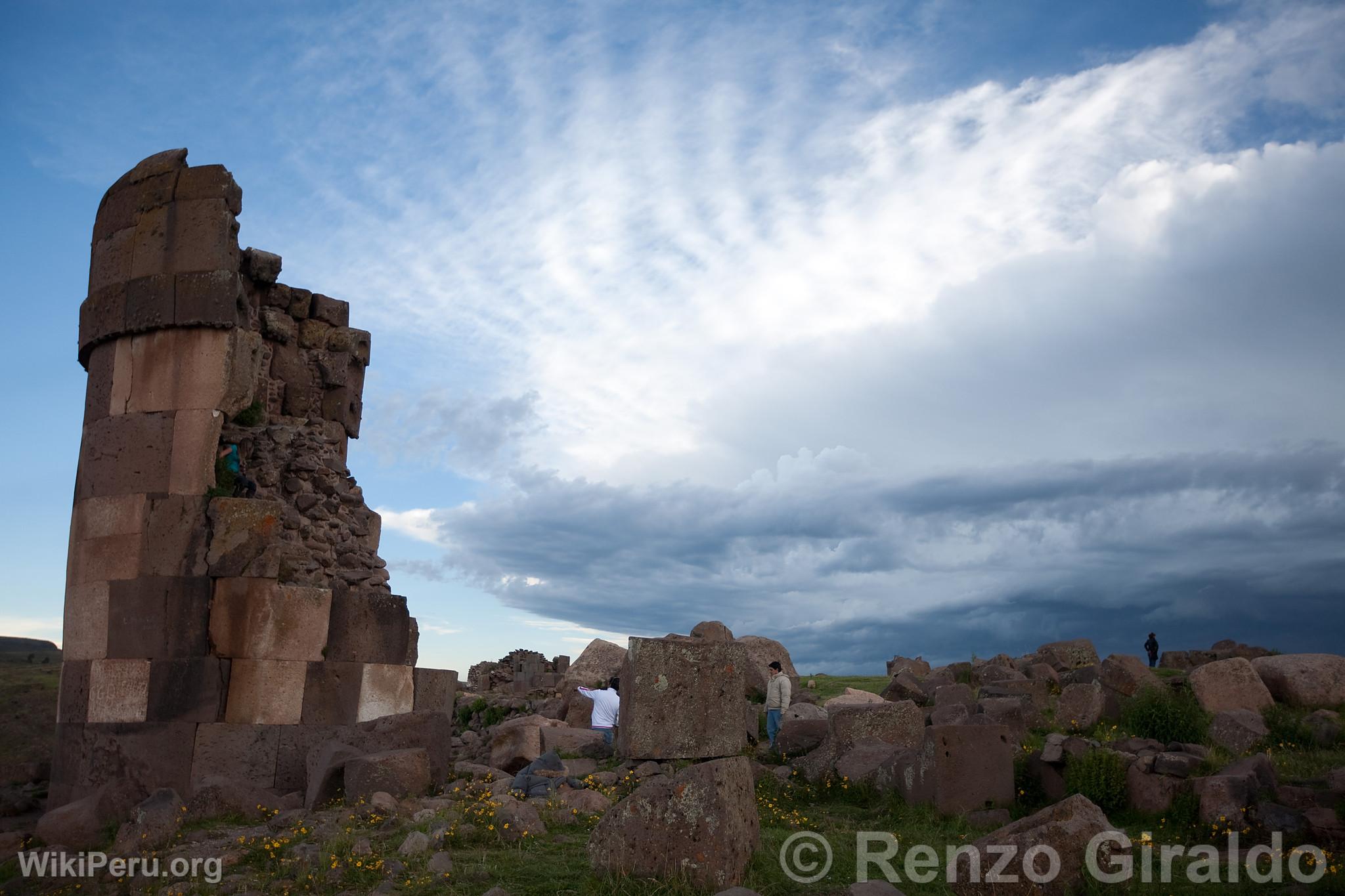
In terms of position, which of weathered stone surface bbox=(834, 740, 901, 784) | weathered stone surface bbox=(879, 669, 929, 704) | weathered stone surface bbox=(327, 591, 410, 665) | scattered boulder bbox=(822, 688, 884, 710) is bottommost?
weathered stone surface bbox=(834, 740, 901, 784)

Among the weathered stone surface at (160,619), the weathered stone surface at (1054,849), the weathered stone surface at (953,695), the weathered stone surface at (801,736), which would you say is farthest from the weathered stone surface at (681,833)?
the weathered stone surface at (953,695)

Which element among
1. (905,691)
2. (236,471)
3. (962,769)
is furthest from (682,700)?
(905,691)

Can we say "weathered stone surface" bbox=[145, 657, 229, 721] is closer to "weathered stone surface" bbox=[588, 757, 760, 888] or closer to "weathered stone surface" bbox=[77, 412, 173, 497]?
"weathered stone surface" bbox=[77, 412, 173, 497]

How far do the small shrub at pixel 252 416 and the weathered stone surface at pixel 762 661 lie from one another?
35.7ft

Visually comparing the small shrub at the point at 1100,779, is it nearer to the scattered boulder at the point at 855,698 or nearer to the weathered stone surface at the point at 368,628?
the weathered stone surface at the point at 368,628

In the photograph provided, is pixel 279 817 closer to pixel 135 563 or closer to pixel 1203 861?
pixel 135 563

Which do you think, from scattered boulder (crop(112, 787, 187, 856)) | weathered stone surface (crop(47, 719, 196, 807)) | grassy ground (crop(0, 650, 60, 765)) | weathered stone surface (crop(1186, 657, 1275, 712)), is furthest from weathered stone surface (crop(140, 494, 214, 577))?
weathered stone surface (crop(1186, 657, 1275, 712))

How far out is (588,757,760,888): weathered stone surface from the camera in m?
6.57

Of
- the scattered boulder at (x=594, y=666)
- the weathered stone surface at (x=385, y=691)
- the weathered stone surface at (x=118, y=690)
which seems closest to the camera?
the weathered stone surface at (x=118, y=690)

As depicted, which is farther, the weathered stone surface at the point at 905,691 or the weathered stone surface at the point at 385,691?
the weathered stone surface at the point at 905,691

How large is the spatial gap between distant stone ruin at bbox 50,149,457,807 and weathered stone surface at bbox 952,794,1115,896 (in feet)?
19.5

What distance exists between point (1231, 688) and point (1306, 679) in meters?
1.17

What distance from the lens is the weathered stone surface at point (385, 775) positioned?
946 cm

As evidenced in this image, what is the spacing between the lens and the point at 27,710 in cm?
3095
